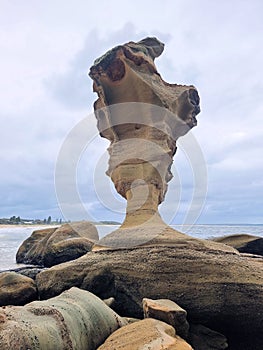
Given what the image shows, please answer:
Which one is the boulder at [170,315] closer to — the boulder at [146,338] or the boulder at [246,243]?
the boulder at [146,338]

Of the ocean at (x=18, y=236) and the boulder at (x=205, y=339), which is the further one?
the ocean at (x=18, y=236)

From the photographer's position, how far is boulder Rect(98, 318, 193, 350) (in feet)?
7.47

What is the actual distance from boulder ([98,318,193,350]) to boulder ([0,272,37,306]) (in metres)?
1.70

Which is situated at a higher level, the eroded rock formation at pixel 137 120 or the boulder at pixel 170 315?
the eroded rock formation at pixel 137 120

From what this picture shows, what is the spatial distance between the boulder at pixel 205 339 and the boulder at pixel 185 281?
6 cm

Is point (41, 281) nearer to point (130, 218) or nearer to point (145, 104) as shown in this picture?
point (130, 218)

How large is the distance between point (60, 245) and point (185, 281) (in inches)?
240

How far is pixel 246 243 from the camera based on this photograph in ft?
17.6

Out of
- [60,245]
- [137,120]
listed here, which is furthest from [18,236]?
[137,120]

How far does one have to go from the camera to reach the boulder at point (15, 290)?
156 inches

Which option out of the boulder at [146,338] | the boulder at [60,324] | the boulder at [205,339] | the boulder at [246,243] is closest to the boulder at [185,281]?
the boulder at [205,339]

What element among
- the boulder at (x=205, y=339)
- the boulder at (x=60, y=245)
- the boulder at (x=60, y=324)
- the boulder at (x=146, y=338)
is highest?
the boulder at (x=60, y=245)

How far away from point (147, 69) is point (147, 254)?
3.22 metres

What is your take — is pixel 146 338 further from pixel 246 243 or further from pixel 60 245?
pixel 60 245
